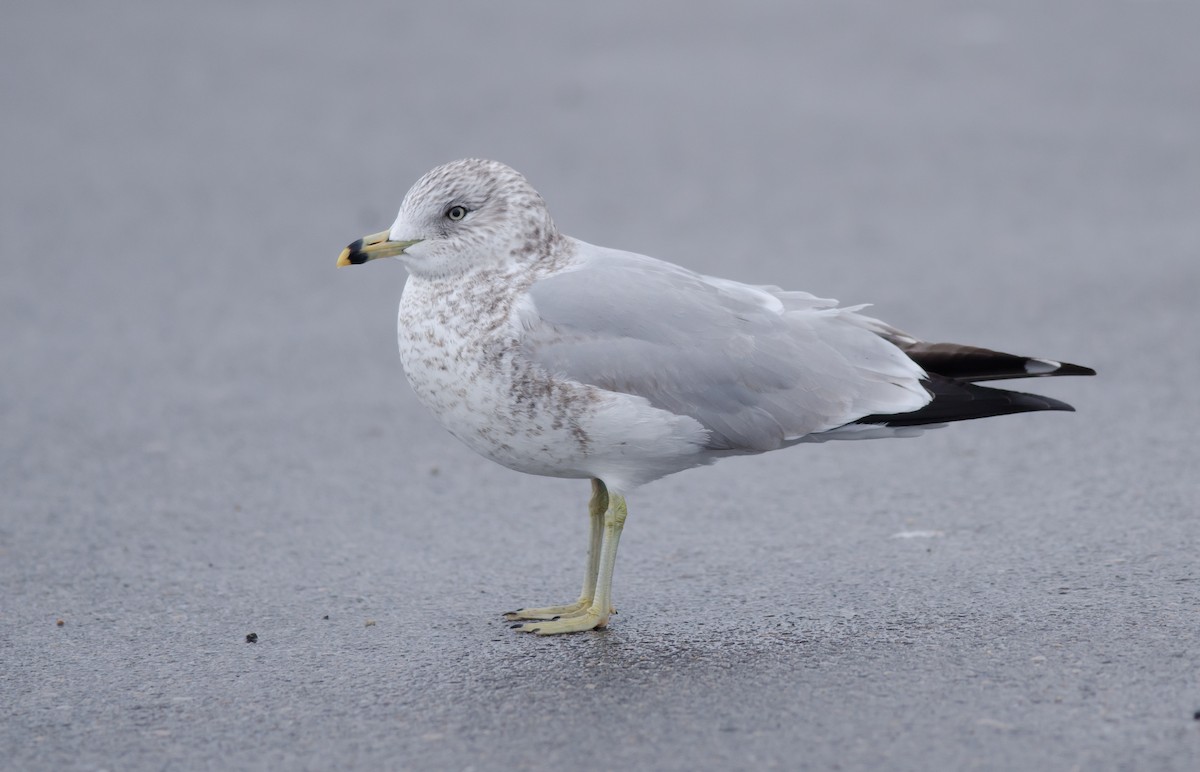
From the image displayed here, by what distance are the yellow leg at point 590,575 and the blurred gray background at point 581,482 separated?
14 centimetres

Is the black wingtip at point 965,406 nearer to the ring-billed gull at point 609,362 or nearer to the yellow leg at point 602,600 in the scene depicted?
the ring-billed gull at point 609,362

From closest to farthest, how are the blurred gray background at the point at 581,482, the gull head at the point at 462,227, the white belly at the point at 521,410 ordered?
the blurred gray background at the point at 581,482, the white belly at the point at 521,410, the gull head at the point at 462,227

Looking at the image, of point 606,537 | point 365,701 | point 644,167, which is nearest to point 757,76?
point 644,167

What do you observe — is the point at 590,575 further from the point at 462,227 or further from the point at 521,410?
the point at 462,227

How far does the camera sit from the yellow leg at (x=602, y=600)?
431 cm

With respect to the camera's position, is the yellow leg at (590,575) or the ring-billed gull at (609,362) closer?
the ring-billed gull at (609,362)

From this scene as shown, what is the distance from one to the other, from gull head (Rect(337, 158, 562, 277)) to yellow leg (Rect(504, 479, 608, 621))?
0.76 m

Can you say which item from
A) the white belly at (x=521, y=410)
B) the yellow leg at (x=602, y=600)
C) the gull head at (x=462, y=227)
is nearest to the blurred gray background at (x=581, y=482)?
the yellow leg at (x=602, y=600)

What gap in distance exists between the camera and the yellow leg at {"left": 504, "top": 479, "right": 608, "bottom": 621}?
14.5ft

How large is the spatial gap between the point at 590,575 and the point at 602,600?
0.74 feet

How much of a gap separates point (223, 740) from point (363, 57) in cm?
841

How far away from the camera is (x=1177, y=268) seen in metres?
7.92

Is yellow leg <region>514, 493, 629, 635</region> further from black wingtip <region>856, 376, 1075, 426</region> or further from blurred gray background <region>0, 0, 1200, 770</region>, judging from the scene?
black wingtip <region>856, 376, 1075, 426</region>

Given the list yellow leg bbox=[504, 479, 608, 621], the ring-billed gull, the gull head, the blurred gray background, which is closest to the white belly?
the ring-billed gull
